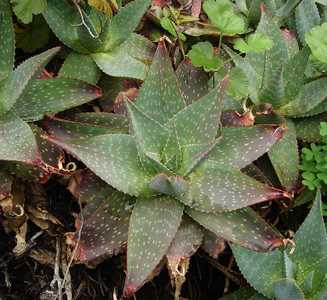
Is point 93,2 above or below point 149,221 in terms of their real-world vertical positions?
above

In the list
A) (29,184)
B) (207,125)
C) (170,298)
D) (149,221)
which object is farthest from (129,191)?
(170,298)

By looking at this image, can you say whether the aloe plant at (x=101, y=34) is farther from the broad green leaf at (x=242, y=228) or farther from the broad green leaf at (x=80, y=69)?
the broad green leaf at (x=242, y=228)

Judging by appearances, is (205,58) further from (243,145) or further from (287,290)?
(287,290)

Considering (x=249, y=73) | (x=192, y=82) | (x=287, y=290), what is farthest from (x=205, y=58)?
(x=287, y=290)

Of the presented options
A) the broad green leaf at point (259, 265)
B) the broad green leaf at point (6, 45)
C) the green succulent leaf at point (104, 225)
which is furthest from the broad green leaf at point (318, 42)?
the broad green leaf at point (6, 45)

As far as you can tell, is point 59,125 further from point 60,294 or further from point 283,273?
point 283,273

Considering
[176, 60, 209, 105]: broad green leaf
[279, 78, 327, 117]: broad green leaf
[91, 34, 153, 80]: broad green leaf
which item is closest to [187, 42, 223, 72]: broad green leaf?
[176, 60, 209, 105]: broad green leaf

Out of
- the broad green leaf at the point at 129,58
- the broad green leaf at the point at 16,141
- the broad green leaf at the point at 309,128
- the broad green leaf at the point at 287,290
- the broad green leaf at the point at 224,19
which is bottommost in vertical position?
the broad green leaf at the point at 287,290
